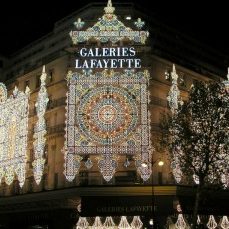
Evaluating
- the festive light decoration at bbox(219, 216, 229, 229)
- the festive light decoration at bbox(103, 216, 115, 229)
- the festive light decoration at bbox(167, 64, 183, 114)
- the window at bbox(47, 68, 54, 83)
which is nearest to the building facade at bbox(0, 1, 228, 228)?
the window at bbox(47, 68, 54, 83)

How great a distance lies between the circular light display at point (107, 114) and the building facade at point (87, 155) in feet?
1.07

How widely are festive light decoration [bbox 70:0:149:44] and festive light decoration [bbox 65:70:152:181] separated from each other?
375cm

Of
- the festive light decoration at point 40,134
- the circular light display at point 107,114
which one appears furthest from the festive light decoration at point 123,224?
the festive light decoration at point 40,134

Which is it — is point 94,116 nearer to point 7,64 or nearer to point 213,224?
point 213,224

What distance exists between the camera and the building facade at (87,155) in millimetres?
47469

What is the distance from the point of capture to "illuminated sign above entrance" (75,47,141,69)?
51.2 m

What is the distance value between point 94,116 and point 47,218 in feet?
38.6

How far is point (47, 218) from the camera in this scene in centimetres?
5141

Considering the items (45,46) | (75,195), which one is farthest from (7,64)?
(75,195)

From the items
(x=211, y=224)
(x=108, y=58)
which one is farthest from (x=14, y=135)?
(x=211, y=224)

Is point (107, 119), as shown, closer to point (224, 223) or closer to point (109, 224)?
point (109, 224)

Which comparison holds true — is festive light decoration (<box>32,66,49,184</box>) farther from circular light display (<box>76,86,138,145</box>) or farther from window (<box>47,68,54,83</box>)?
circular light display (<box>76,86,138,145</box>)

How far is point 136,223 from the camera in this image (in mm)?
48312

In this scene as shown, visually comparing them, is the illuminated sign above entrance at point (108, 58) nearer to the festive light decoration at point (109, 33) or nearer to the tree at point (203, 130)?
the festive light decoration at point (109, 33)
